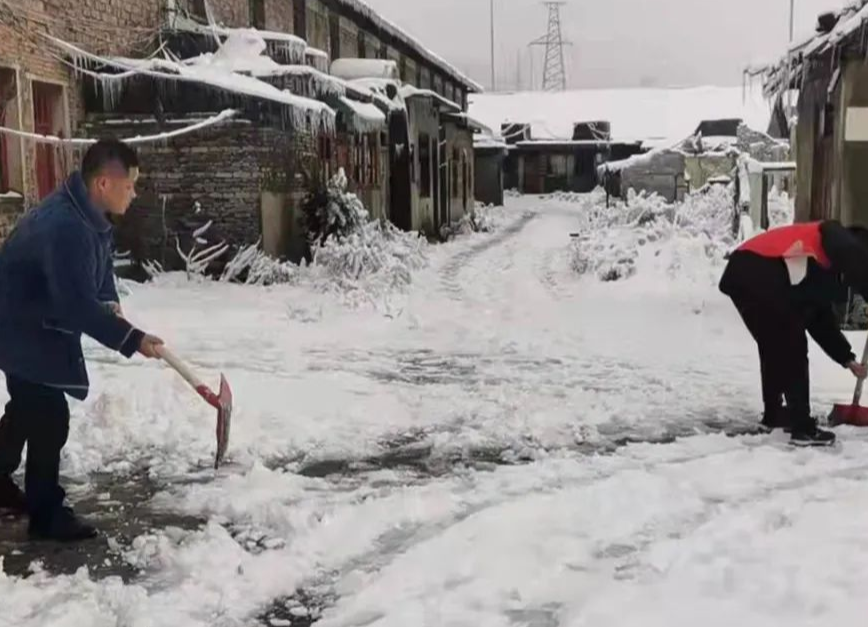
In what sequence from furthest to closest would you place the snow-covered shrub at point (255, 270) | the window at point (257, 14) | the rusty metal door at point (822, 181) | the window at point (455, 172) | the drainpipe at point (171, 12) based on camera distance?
the window at point (455, 172) → the window at point (257, 14) → the drainpipe at point (171, 12) → the snow-covered shrub at point (255, 270) → the rusty metal door at point (822, 181)

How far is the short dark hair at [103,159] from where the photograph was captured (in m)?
4.46

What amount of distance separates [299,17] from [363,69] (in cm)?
171

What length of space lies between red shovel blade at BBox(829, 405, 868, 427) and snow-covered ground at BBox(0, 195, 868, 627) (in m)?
0.13

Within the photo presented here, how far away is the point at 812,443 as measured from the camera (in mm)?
5918

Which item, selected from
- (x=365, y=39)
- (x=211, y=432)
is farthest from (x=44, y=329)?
(x=365, y=39)

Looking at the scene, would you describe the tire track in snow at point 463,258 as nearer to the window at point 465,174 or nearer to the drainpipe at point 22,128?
the window at point 465,174

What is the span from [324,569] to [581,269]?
37.7ft

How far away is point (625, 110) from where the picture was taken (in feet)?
183

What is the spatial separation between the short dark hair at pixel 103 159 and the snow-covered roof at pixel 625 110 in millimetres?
47639

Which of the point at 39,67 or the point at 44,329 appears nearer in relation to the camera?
the point at 44,329

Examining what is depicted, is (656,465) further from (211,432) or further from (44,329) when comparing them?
(44,329)

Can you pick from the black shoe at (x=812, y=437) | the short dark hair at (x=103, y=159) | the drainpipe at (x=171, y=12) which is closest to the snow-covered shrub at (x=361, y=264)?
the drainpipe at (x=171, y=12)

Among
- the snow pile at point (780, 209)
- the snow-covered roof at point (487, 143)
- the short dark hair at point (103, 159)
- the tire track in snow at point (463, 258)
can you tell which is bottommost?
the tire track in snow at point (463, 258)

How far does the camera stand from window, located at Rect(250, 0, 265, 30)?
62.2ft
